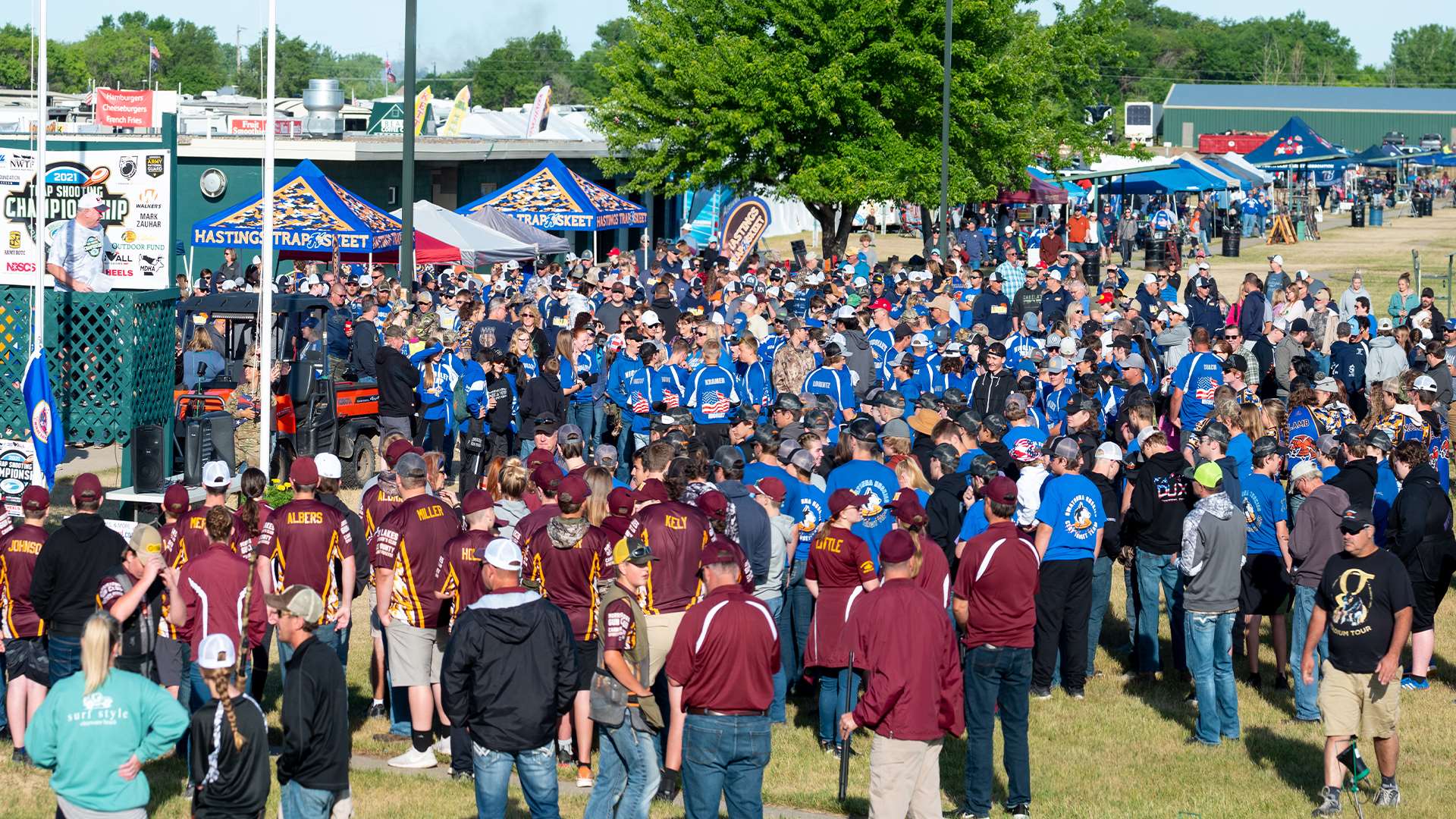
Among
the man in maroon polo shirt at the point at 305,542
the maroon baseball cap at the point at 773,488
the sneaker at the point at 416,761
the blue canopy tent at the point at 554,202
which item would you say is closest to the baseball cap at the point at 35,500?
the man in maroon polo shirt at the point at 305,542

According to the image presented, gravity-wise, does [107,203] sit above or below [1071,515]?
above

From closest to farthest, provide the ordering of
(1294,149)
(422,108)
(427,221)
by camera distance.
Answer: (427,221), (1294,149), (422,108)

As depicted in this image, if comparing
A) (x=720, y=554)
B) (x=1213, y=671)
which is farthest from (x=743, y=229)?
(x=720, y=554)

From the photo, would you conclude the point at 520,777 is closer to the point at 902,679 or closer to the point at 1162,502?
the point at 902,679

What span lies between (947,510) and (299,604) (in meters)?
5.20

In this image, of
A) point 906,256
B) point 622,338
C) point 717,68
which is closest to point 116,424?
point 622,338

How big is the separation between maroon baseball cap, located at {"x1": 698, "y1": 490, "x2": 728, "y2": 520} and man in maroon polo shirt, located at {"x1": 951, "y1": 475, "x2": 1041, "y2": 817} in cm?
143

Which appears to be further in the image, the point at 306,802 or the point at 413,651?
the point at 413,651

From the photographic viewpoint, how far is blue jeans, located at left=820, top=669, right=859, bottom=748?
1027 cm

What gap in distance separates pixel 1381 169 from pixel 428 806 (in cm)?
8628

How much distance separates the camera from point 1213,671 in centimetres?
1051

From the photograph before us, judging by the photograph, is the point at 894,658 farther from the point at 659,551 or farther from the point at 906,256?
the point at 906,256

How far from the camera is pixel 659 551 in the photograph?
9.23 metres

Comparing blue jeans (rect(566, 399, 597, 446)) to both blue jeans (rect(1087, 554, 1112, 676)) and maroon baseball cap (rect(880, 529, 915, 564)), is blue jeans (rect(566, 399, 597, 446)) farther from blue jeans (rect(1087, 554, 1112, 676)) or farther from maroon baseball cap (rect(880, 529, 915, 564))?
maroon baseball cap (rect(880, 529, 915, 564))
